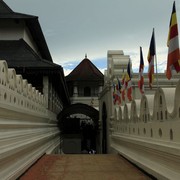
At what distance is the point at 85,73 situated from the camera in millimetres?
34656

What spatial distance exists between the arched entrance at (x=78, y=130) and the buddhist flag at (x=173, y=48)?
1388 centimetres

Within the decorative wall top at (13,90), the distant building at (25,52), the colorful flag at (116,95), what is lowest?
the decorative wall top at (13,90)

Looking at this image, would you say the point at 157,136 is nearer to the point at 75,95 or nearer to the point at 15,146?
the point at 15,146

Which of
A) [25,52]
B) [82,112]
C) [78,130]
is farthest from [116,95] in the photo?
[78,130]

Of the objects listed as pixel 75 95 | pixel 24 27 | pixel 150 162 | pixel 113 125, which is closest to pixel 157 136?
pixel 150 162

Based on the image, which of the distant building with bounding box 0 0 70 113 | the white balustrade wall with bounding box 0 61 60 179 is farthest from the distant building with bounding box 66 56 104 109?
the white balustrade wall with bounding box 0 61 60 179

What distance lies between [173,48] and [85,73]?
95.4 ft

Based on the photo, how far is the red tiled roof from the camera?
33.3 meters

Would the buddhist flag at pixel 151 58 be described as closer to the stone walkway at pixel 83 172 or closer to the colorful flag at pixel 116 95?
the stone walkway at pixel 83 172

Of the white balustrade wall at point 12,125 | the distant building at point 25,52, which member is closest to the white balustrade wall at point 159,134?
the white balustrade wall at point 12,125

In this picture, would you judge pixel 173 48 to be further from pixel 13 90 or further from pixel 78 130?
pixel 78 130

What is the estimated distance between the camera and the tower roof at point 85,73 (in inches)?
1313

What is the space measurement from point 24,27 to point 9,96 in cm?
868

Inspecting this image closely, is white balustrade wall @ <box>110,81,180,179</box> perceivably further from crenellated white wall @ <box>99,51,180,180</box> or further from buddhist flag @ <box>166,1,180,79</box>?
buddhist flag @ <box>166,1,180,79</box>
